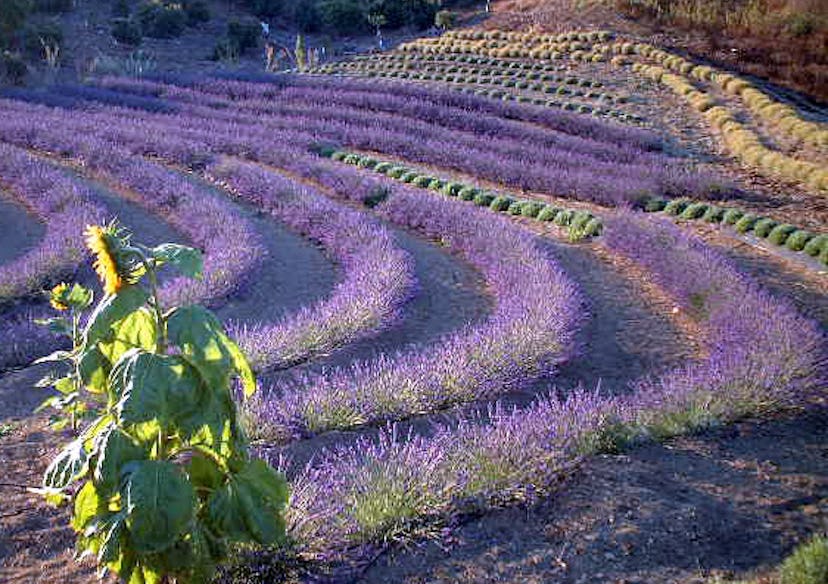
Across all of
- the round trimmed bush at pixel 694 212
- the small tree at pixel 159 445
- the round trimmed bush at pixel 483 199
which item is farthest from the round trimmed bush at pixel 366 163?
the small tree at pixel 159 445

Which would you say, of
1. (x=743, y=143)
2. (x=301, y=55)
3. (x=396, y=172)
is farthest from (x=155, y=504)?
(x=301, y=55)

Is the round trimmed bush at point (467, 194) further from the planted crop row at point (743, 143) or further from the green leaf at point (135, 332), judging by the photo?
the green leaf at point (135, 332)

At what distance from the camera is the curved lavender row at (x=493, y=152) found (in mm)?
11172

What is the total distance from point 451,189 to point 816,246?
458 centimetres

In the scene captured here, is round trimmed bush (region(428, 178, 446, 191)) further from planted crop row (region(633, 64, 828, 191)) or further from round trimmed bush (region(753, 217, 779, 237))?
planted crop row (region(633, 64, 828, 191))

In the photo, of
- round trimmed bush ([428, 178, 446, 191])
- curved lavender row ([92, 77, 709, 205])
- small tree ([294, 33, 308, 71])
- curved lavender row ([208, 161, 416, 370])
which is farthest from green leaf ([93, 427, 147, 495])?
small tree ([294, 33, 308, 71])

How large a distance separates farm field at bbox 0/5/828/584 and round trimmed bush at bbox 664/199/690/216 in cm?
4

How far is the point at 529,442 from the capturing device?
406 cm

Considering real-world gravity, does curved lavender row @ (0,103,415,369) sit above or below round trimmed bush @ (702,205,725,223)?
above

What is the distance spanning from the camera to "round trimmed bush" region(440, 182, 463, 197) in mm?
10820

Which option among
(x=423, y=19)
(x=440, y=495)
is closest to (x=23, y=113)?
(x=440, y=495)

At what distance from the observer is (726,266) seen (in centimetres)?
721

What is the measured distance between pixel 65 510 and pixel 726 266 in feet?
19.0

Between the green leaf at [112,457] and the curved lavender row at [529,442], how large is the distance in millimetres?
969
